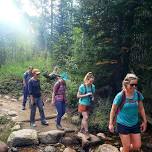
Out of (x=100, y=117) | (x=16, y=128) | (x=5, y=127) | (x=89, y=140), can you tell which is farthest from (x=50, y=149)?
(x=100, y=117)

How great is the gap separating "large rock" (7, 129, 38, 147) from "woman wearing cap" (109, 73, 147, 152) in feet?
14.7

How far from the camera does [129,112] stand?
25.8ft

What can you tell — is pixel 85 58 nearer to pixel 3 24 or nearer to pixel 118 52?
pixel 118 52

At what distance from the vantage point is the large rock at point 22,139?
37.9 feet

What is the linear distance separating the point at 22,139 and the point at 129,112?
15.8 feet

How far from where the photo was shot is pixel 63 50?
24.8 metres

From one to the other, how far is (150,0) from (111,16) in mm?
1913

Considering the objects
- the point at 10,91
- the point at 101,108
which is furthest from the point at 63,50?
the point at 101,108

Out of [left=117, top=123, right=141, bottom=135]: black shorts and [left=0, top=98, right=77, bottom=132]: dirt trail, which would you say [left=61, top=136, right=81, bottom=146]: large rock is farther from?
[left=117, top=123, right=141, bottom=135]: black shorts

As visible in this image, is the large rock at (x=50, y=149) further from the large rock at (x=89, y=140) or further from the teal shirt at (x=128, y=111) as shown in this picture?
the teal shirt at (x=128, y=111)

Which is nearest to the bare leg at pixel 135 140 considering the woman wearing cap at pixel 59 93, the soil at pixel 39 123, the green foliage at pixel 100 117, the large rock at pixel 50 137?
the soil at pixel 39 123

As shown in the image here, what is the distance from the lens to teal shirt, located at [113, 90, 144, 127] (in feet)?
25.6

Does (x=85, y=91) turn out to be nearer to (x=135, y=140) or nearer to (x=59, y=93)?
(x=59, y=93)

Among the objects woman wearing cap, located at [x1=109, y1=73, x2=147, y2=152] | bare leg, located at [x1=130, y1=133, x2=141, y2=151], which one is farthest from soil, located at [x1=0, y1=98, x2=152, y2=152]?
woman wearing cap, located at [x1=109, y1=73, x2=147, y2=152]
